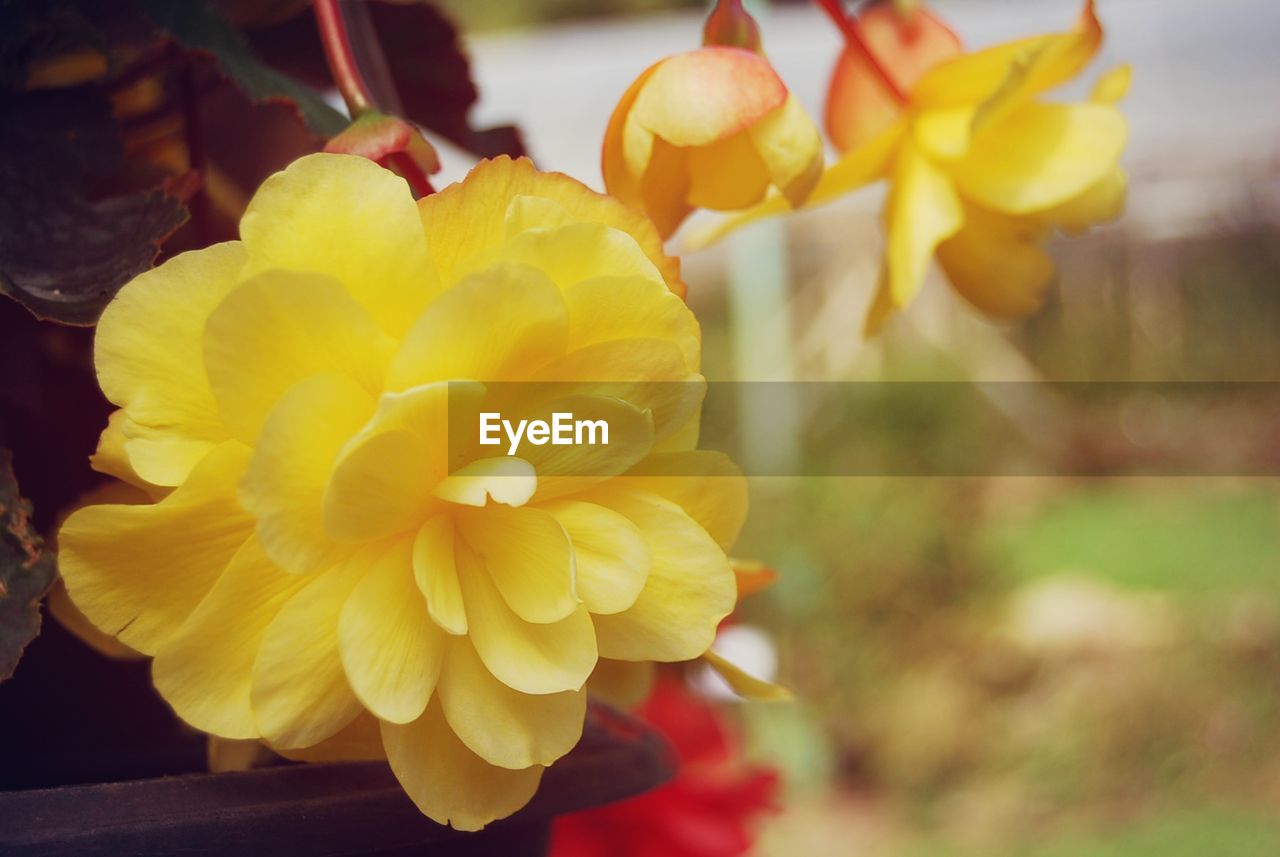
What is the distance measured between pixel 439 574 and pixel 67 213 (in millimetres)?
162

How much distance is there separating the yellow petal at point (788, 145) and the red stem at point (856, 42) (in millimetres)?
88

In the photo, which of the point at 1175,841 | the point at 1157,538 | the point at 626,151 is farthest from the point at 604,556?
the point at 1157,538

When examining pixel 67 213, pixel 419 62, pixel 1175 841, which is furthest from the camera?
pixel 1175 841

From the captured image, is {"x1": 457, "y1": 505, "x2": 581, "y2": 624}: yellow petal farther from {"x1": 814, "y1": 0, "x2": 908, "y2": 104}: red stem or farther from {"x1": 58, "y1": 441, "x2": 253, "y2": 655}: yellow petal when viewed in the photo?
{"x1": 814, "y1": 0, "x2": 908, "y2": 104}: red stem

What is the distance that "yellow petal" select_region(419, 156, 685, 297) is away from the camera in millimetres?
245

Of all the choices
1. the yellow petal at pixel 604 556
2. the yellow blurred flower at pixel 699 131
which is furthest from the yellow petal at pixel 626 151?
the yellow petal at pixel 604 556

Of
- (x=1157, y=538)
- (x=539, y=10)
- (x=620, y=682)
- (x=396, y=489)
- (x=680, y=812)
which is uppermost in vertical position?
(x=396, y=489)

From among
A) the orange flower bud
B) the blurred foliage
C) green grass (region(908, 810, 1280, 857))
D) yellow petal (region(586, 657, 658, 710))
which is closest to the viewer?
yellow petal (region(586, 657, 658, 710))

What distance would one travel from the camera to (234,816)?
25 centimetres

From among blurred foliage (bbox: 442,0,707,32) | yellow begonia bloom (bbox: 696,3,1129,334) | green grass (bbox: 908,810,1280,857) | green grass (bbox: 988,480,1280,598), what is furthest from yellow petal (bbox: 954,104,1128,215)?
blurred foliage (bbox: 442,0,707,32)

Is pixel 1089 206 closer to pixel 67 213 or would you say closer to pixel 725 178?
pixel 725 178

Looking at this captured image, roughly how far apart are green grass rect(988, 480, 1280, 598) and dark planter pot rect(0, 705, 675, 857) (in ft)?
11.3

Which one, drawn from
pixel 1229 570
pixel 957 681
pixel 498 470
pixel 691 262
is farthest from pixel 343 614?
pixel 691 262

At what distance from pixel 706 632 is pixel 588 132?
3896 mm
